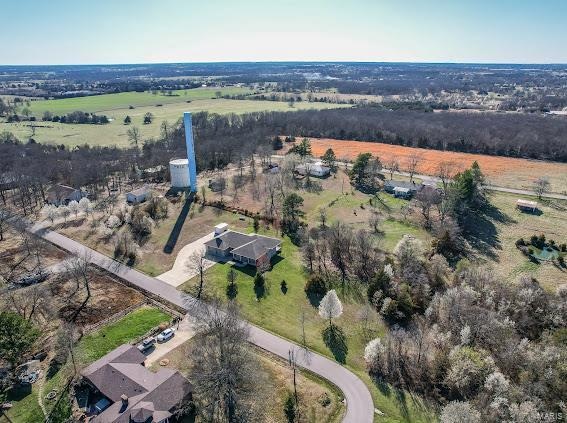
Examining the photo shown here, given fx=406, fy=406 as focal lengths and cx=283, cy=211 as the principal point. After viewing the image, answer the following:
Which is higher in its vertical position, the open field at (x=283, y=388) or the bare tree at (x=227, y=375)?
the bare tree at (x=227, y=375)

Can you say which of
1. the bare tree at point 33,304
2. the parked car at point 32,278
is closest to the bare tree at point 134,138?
the parked car at point 32,278

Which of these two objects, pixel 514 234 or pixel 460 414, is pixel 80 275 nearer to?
pixel 460 414

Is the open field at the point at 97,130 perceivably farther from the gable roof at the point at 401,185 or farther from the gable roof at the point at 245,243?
the gable roof at the point at 401,185

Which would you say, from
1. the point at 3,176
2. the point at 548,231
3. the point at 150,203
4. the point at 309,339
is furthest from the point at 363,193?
the point at 3,176

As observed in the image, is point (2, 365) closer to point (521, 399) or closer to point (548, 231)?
point (521, 399)

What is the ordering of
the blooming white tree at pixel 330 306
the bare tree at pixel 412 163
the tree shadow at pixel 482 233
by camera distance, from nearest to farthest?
the blooming white tree at pixel 330 306 < the tree shadow at pixel 482 233 < the bare tree at pixel 412 163

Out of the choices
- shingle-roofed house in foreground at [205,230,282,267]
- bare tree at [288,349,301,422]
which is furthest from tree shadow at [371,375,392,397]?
shingle-roofed house in foreground at [205,230,282,267]

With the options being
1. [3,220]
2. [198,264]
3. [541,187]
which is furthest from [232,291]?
[541,187]
